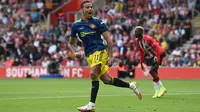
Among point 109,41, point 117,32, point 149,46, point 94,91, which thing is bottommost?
point 117,32

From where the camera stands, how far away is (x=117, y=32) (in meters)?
35.4

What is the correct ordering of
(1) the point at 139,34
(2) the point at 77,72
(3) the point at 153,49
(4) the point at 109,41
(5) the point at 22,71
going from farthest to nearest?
(5) the point at 22,71 < (2) the point at 77,72 < (3) the point at 153,49 < (1) the point at 139,34 < (4) the point at 109,41

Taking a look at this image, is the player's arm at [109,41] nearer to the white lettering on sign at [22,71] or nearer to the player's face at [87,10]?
the player's face at [87,10]

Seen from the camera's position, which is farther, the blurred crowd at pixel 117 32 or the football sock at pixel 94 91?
the blurred crowd at pixel 117 32

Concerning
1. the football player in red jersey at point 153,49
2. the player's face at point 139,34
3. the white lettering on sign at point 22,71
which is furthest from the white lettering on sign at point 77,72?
the player's face at point 139,34

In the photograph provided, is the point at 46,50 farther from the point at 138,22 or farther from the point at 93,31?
the point at 93,31

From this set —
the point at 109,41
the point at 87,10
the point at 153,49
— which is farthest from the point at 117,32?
the point at 87,10

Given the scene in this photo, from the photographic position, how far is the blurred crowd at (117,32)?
3356 centimetres

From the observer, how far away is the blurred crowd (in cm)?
3356

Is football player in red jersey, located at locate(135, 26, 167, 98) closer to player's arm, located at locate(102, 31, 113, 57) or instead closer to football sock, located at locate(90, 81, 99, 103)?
player's arm, located at locate(102, 31, 113, 57)

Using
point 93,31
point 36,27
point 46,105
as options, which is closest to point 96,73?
point 93,31

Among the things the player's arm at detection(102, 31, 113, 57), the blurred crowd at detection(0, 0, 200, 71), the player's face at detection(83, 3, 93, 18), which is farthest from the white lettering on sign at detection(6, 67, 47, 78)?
the player's face at detection(83, 3, 93, 18)

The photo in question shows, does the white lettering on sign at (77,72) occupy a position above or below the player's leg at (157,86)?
below

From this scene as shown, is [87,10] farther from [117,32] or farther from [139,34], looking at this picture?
[117,32]
